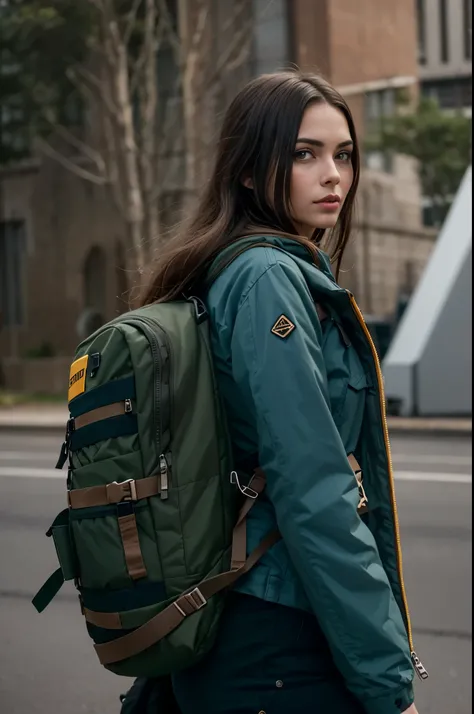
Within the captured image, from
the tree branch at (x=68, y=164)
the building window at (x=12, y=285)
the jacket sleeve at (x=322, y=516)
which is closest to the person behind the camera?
the jacket sleeve at (x=322, y=516)

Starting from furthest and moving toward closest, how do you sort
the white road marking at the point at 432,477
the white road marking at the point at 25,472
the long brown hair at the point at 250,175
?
the white road marking at the point at 432,477, the white road marking at the point at 25,472, the long brown hair at the point at 250,175

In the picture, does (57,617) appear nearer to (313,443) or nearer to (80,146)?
(313,443)

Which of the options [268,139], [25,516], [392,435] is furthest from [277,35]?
[268,139]

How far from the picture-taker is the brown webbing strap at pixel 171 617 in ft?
4.82

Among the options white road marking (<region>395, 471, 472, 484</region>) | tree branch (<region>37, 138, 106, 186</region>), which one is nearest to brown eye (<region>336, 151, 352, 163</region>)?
white road marking (<region>395, 471, 472, 484</region>)

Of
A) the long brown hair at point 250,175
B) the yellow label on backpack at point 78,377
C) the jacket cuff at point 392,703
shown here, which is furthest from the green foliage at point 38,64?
the jacket cuff at point 392,703

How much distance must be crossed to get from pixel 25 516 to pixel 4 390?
7.07 ft

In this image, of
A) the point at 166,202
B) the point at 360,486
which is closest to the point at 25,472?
the point at 360,486

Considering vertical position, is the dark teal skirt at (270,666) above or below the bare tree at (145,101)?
below

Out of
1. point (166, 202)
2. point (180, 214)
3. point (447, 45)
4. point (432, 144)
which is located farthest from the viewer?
point (432, 144)

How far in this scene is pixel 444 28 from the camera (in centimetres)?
1073

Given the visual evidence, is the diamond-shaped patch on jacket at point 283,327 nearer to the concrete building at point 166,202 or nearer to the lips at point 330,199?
the lips at point 330,199

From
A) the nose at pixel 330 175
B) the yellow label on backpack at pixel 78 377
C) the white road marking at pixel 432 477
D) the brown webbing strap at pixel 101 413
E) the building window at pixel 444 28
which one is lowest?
the white road marking at pixel 432 477

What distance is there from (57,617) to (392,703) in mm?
1991
